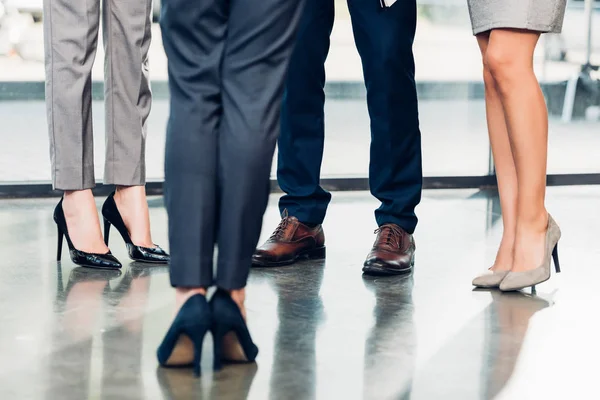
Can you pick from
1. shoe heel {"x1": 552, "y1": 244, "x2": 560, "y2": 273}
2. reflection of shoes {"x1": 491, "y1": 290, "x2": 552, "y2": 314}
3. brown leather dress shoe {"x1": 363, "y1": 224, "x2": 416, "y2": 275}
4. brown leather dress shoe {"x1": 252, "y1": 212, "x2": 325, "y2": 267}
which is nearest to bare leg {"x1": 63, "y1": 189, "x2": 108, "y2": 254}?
brown leather dress shoe {"x1": 252, "y1": 212, "x2": 325, "y2": 267}

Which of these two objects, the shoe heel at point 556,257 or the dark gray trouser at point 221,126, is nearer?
the dark gray trouser at point 221,126

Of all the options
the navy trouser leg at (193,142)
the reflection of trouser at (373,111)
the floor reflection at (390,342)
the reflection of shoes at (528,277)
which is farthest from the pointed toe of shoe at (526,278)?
the navy trouser leg at (193,142)

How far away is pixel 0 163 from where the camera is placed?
317 cm

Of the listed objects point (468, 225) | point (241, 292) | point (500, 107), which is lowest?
point (468, 225)

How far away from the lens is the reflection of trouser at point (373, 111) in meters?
2.11

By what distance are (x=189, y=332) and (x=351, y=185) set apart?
1.99m

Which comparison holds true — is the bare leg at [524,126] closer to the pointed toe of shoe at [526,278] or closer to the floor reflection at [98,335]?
the pointed toe of shoe at [526,278]

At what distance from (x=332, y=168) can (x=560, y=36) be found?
97 centimetres

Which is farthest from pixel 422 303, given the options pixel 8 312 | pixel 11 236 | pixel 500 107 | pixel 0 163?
pixel 0 163

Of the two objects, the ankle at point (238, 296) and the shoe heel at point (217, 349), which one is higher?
the ankle at point (238, 296)

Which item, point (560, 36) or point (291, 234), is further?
point (560, 36)

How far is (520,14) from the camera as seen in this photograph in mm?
1823

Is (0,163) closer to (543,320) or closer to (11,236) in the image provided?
(11,236)

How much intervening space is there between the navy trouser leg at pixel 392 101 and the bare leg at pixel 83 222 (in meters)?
0.64
